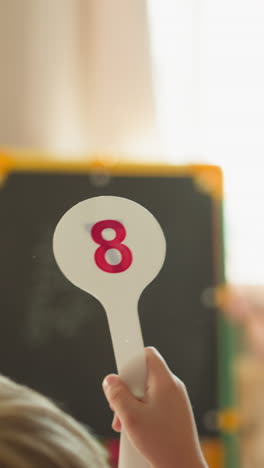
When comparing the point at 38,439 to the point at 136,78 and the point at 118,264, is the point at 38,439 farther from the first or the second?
the point at 136,78

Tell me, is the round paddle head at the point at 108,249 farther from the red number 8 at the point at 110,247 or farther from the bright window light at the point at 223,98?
the bright window light at the point at 223,98

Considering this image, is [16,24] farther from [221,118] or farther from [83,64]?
[221,118]

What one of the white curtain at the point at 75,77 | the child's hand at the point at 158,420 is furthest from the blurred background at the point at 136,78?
the child's hand at the point at 158,420

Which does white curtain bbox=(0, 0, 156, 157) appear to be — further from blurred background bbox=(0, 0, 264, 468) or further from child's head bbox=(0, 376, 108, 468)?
child's head bbox=(0, 376, 108, 468)

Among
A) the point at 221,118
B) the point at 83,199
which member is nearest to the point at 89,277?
the point at 83,199

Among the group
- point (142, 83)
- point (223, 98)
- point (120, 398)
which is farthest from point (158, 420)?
point (142, 83)

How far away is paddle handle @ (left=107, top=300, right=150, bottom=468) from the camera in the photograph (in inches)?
12.4

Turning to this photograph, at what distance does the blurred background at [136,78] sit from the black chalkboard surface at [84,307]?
0.98ft

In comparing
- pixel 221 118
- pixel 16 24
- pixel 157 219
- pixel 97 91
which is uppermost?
pixel 16 24

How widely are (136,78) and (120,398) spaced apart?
31.7 inches

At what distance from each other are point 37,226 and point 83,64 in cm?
72

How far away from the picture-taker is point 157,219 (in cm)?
35

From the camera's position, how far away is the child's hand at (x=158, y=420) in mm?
307

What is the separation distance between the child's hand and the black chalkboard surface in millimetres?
19
